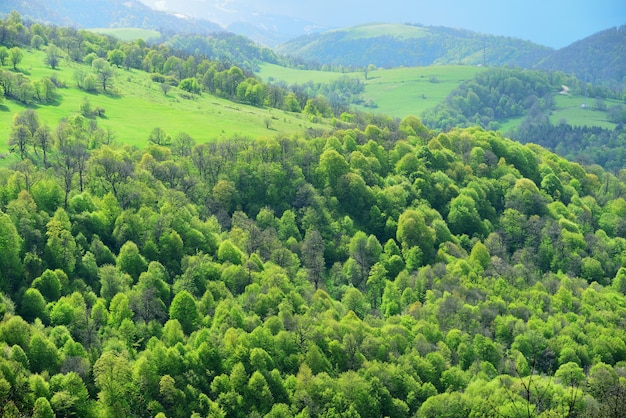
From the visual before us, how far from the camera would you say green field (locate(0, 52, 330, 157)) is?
144500 mm

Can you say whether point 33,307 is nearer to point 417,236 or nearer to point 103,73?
point 417,236

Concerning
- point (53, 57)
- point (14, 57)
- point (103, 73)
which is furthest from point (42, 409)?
point (53, 57)

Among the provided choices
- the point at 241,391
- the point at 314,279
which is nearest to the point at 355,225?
the point at 314,279

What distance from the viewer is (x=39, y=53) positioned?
199m

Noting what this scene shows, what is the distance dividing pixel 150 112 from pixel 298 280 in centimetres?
8392

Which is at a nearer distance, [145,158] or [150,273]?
[150,273]

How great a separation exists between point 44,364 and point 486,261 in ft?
264

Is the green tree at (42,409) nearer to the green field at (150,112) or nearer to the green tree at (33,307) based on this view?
the green tree at (33,307)

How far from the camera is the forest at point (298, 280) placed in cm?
6988

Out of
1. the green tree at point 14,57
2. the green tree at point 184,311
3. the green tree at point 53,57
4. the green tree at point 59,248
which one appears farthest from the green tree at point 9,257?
the green tree at point 53,57

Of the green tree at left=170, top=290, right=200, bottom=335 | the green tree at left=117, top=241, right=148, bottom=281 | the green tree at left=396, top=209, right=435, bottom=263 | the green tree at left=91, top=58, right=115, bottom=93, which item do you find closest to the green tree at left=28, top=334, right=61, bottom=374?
the green tree at left=170, top=290, right=200, bottom=335

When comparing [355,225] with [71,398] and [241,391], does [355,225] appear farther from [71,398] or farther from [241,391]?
[71,398]

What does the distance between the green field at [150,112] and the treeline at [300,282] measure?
1357cm

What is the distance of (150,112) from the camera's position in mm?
165250
